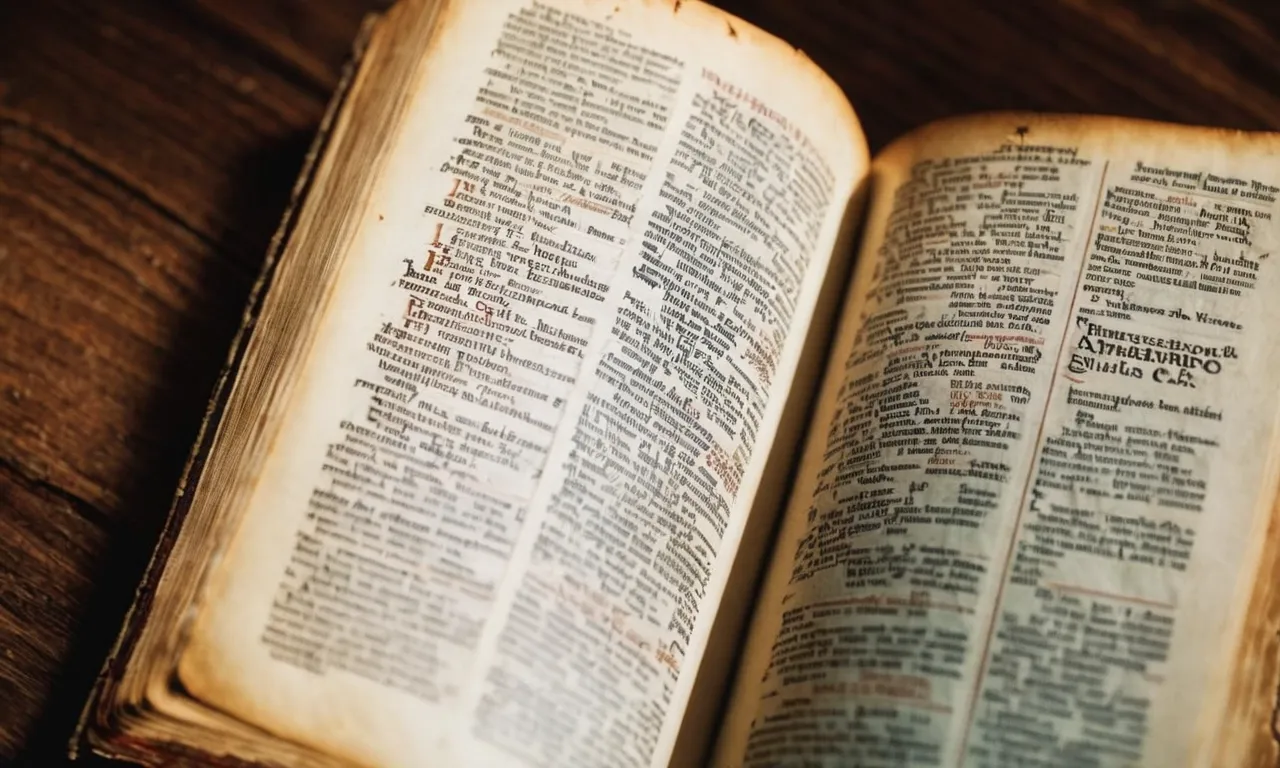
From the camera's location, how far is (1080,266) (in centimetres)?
66

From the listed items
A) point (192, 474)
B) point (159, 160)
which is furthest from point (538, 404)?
point (159, 160)

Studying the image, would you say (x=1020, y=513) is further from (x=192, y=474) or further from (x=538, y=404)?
(x=192, y=474)

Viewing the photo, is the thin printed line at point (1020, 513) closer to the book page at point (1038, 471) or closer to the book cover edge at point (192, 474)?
the book page at point (1038, 471)

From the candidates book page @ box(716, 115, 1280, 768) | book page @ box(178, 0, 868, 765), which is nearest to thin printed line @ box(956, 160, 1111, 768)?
book page @ box(716, 115, 1280, 768)

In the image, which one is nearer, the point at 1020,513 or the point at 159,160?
the point at 1020,513

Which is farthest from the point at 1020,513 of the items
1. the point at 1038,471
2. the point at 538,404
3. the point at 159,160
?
the point at 159,160

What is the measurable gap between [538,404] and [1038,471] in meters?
0.27

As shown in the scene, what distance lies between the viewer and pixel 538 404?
60 centimetres

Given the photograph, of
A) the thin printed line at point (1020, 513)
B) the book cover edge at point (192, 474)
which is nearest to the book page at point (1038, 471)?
the thin printed line at point (1020, 513)

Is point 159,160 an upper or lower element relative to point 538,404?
upper

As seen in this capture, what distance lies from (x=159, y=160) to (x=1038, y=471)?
612 millimetres

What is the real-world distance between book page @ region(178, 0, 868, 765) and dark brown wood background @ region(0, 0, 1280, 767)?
0.56 ft

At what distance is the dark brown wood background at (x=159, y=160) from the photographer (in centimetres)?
69

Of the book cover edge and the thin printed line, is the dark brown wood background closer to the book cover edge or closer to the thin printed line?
the book cover edge
